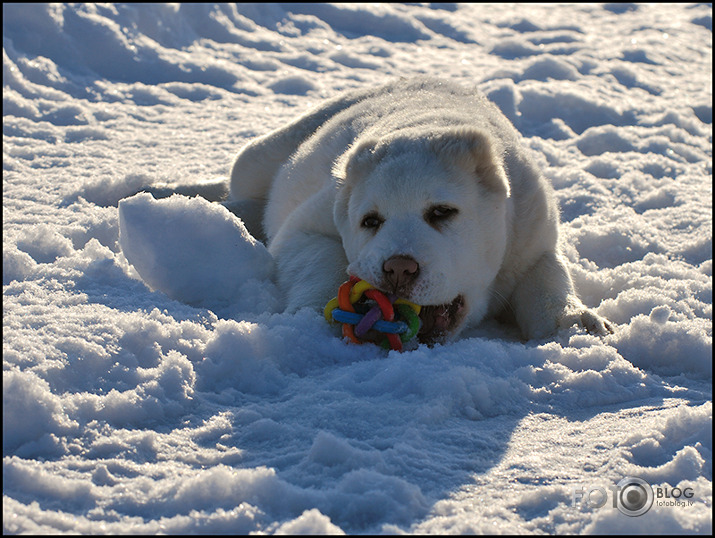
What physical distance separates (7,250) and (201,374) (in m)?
1.72

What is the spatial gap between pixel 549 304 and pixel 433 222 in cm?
90

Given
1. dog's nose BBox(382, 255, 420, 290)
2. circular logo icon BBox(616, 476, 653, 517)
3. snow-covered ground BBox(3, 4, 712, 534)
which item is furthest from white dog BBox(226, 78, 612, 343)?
circular logo icon BBox(616, 476, 653, 517)

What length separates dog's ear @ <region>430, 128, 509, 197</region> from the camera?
159 inches

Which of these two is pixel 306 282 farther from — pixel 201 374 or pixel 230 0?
pixel 230 0

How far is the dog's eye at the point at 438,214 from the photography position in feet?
12.8

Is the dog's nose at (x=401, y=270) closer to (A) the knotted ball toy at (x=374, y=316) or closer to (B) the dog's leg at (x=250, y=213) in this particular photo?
(A) the knotted ball toy at (x=374, y=316)

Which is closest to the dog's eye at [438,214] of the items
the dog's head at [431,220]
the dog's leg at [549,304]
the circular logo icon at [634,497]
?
the dog's head at [431,220]

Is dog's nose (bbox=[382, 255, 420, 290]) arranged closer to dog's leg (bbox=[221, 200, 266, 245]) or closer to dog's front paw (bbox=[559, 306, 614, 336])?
dog's front paw (bbox=[559, 306, 614, 336])

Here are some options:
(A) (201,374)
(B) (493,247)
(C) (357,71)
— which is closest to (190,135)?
(C) (357,71)

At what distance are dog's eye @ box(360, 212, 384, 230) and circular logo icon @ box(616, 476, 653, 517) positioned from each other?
1.93 m

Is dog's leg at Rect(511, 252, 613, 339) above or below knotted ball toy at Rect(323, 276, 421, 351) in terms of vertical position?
below

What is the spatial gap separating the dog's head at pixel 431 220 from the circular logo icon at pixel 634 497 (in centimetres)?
145

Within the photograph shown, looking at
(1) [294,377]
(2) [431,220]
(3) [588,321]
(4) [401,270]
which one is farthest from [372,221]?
(3) [588,321]

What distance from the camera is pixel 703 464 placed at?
251 cm
